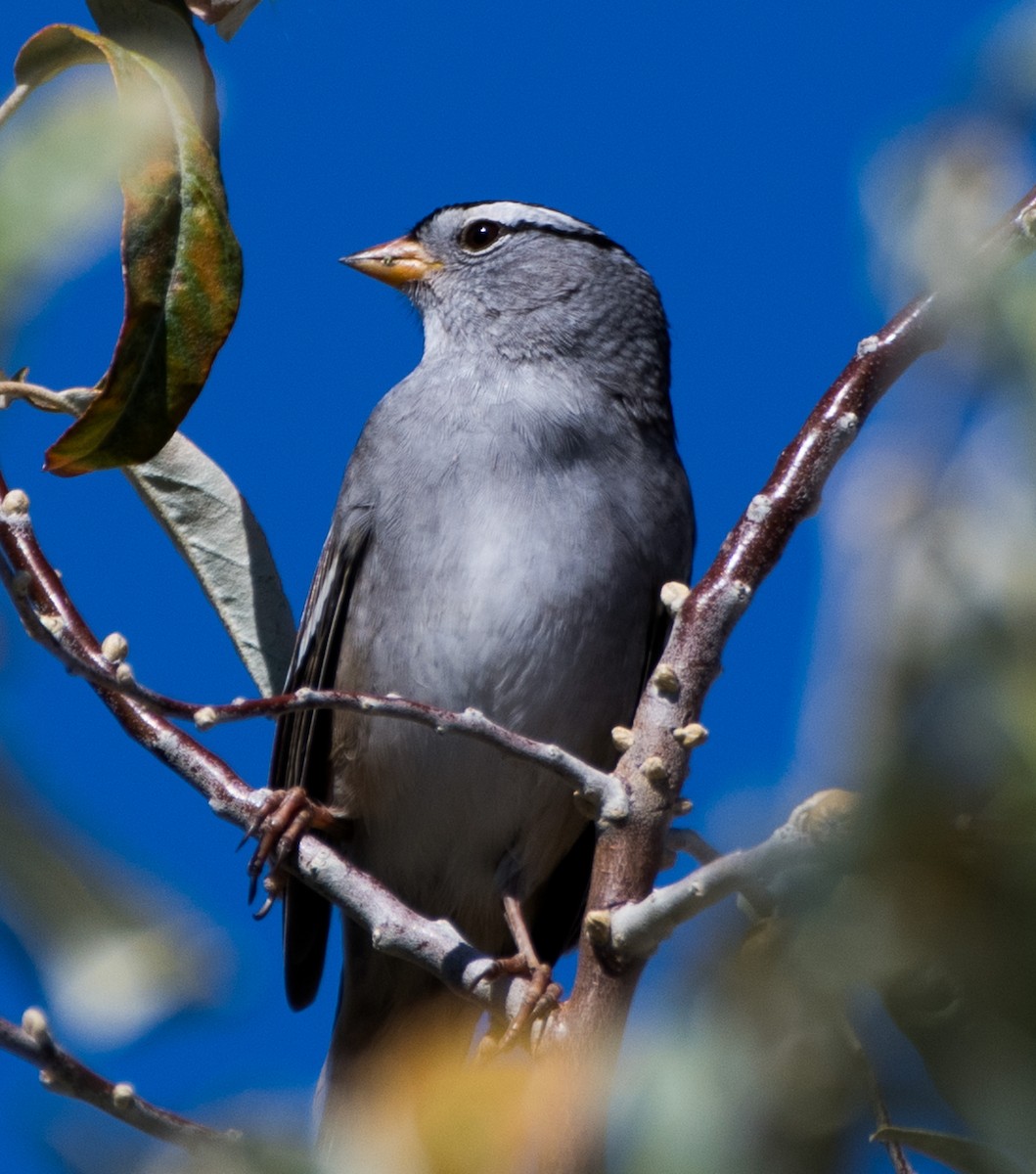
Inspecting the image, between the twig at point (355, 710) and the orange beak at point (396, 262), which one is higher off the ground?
the orange beak at point (396, 262)

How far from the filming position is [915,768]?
0.65m

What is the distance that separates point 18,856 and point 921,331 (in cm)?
136

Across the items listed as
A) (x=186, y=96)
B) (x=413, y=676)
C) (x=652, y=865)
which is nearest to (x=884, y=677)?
(x=652, y=865)

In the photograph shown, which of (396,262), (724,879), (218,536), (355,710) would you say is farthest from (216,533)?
(724,879)

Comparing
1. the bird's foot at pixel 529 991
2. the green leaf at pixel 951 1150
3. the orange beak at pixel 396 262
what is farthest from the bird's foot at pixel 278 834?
the green leaf at pixel 951 1150

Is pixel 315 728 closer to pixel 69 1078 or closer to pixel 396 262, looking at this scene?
pixel 396 262

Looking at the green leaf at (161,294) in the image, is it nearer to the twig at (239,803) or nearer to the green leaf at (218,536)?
the twig at (239,803)

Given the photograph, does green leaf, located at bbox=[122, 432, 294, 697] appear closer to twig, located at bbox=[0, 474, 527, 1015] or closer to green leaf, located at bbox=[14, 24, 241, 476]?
twig, located at bbox=[0, 474, 527, 1015]

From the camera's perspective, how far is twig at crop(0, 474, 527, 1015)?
8.05 ft

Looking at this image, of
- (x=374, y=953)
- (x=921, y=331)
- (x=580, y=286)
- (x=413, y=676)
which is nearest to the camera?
(x=921, y=331)

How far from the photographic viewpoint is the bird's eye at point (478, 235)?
4773 mm

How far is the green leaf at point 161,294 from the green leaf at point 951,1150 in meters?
1.52

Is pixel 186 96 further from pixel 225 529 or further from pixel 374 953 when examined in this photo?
pixel 374 953

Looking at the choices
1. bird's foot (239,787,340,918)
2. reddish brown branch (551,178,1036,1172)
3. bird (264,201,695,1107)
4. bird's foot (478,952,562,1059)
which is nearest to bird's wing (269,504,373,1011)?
bird (264,201,695,1107)
